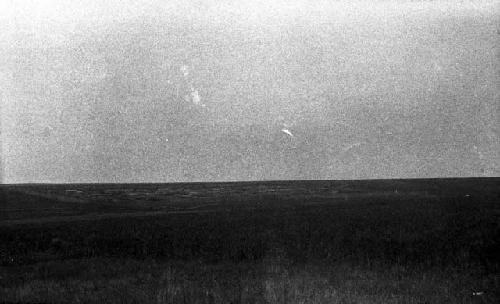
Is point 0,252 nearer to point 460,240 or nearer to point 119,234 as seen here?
point 119,234

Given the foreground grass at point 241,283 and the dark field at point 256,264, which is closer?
the foreground grass at point 241,283

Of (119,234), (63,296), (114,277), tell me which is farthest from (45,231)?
(63,296)

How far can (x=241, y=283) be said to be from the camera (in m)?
18.2

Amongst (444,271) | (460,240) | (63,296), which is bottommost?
(63,296)

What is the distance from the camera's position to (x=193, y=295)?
16.3 metres

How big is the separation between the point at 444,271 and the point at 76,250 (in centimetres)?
1839

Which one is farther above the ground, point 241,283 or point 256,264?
point 256,264

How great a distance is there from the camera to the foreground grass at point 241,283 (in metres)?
16.1

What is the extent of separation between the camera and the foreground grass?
632 inches

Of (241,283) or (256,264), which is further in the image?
(256,264)

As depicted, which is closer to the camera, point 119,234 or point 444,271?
point 444,271

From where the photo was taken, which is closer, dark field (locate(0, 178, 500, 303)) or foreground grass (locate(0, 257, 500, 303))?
foreground grass (locate(0, 257, 500, 303))

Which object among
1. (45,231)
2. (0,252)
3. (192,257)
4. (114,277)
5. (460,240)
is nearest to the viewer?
(114,277)

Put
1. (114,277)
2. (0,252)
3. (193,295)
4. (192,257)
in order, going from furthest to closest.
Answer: (0,252)
(192,257)
(114,277)
(193,295)
